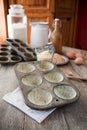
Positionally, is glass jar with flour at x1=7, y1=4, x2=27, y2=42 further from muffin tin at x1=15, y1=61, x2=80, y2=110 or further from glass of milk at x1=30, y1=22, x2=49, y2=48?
muffin tin at x1=15, y1=61, x2=80, y2=110

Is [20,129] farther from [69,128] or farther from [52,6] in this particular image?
[52,6]

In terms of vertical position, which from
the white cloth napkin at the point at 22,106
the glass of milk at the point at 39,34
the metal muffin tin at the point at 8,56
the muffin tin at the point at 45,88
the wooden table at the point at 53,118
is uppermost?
the glass of milk at the point at 39,34

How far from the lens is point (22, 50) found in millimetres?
1145

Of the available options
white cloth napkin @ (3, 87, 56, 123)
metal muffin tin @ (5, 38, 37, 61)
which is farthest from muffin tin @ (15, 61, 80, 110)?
metal muffin tin @ (5, 38, 37, 61)

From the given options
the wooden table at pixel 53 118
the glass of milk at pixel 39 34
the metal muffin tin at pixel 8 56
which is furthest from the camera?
the glass of milk at pixel 39 34

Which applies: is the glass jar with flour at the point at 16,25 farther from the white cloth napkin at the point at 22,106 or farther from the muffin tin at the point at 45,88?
the white cloth napkin at the point at 22,106

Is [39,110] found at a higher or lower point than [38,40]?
lower

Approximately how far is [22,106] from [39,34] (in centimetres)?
71

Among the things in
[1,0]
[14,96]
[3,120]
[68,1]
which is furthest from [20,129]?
[68,1]

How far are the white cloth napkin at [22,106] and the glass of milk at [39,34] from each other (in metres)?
0.58

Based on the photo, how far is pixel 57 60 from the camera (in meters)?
1.07

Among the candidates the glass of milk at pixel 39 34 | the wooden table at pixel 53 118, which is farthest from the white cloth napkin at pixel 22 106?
the glass of milk at pixel 39 34

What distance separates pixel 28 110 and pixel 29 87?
11 cm

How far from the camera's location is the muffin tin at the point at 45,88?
654mm
